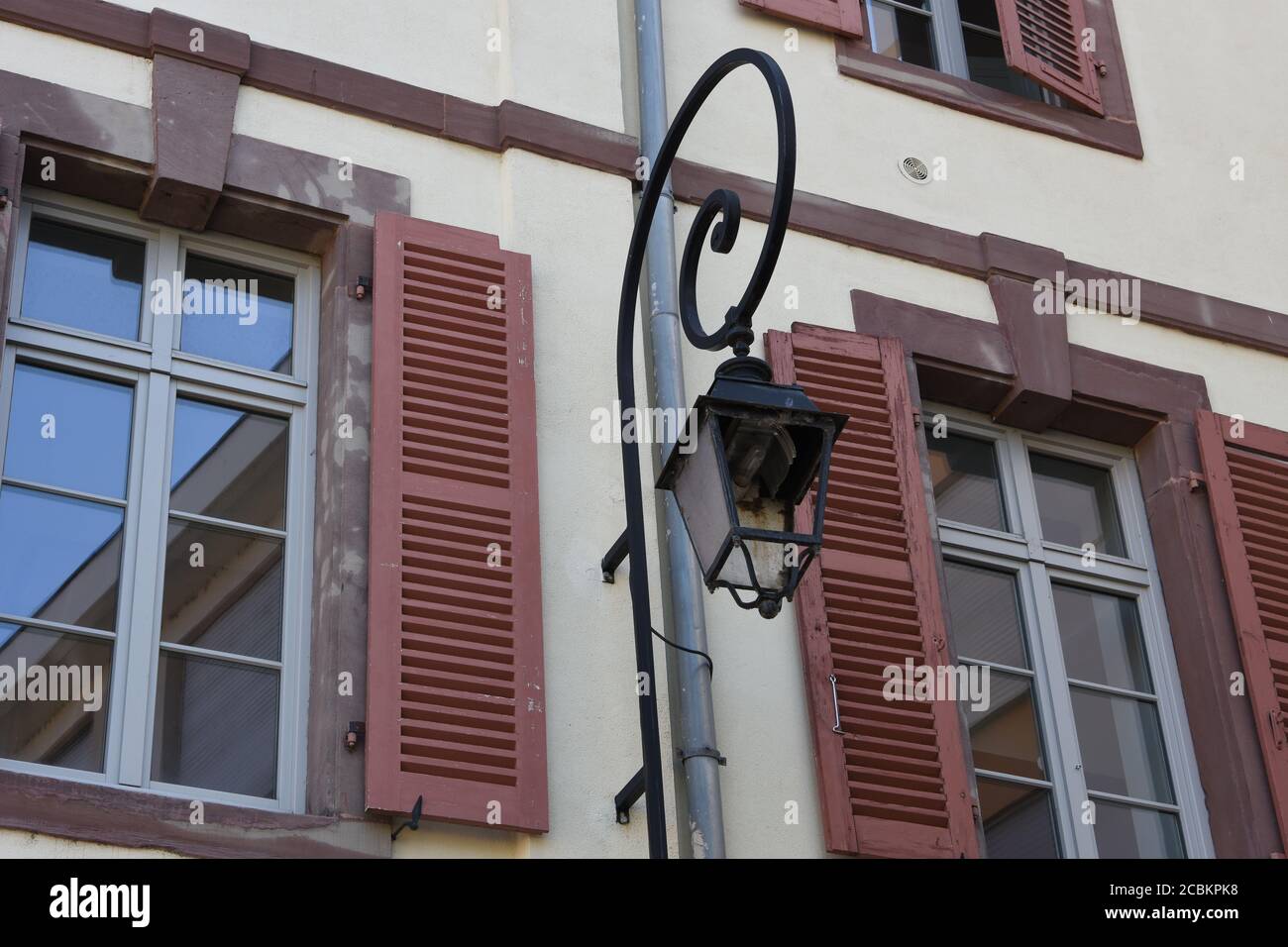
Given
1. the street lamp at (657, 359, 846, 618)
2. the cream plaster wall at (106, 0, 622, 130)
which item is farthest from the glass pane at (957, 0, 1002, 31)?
the street lamp at (657, 359, 846, 618)

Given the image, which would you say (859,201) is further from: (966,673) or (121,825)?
(121,825)

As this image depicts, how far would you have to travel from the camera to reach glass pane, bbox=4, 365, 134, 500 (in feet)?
20.5

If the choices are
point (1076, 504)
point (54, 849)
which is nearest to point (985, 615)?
point (1076, 504)

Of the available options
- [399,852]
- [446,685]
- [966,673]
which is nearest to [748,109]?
[966,673]

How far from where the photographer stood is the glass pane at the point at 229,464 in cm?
638

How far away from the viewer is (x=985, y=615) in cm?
739

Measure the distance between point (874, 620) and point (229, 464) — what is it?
188 cm

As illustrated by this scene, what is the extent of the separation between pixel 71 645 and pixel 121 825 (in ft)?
2.09

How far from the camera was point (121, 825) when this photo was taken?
548 cm

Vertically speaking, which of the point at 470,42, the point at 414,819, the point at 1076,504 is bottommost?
the point at 414,819

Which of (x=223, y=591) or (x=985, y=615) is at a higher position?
(x=985, y=615)

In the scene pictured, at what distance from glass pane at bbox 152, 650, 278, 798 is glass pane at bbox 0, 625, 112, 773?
0.49 ft

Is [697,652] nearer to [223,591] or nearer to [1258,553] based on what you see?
[223,591]

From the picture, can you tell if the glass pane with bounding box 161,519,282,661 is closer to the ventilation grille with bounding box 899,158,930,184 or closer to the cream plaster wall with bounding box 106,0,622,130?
the cream plaster wall with bounding box 106,0,622,130
